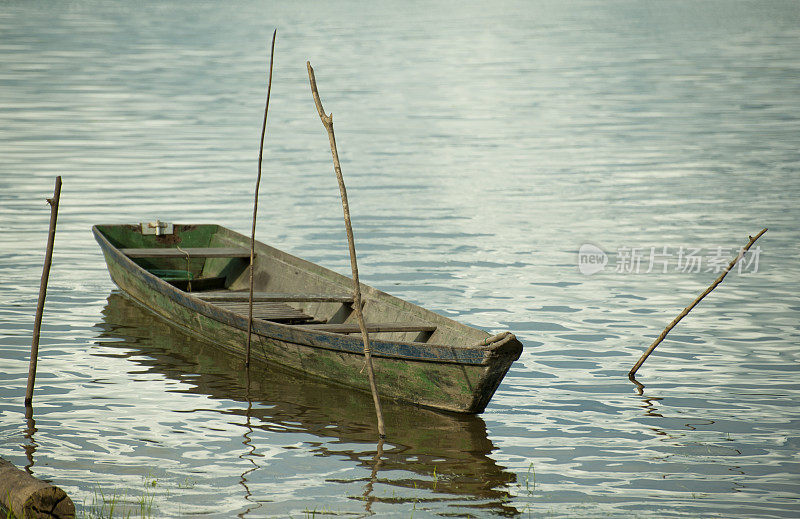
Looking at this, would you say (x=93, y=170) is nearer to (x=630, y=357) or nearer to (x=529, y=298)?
(x=529, y=298)

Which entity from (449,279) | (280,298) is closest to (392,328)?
(280,298)

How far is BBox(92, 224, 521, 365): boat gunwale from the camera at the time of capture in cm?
762

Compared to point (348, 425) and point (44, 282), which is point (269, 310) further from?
point (44, 282)

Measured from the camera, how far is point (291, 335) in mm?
8969

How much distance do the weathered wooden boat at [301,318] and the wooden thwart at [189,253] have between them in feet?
0.04

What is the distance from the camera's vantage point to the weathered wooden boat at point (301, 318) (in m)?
8.02

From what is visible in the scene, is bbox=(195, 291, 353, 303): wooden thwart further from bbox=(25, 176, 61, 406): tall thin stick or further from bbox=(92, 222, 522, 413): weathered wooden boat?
bbox=(25, 176, 61, 406): tall thin stick

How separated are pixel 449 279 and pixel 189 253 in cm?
320

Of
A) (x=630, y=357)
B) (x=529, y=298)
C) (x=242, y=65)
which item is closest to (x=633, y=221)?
(x=529, y=298)

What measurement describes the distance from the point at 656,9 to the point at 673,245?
67972 mm

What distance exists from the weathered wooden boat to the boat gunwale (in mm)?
10

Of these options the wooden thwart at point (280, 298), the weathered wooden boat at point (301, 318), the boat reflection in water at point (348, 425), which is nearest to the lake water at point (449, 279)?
the boat reflection in water at point (348, 425)

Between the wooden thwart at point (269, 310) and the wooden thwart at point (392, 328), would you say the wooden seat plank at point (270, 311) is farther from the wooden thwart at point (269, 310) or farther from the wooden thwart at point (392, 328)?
the wooden thwart at point (392, 328)

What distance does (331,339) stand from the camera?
8.62m
